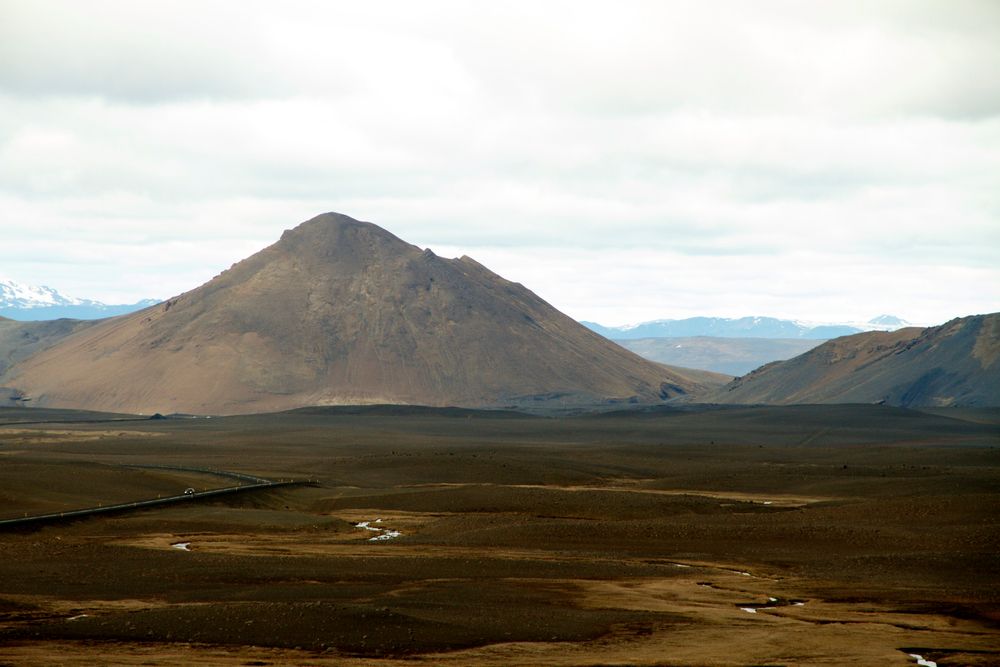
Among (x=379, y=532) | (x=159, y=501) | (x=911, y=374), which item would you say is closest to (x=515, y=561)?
(x=379, y=532)

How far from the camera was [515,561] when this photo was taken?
46.1 meters

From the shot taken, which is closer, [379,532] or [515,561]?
[515,561]

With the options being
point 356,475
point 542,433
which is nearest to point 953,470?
point 356,475

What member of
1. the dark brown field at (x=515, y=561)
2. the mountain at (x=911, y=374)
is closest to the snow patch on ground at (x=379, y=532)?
the dark brown field at (x=515, y=561)

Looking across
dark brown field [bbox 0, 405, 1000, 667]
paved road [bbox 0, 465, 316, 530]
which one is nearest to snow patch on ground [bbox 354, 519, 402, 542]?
dark brown field [bbox 0, 405, 1000, 667]

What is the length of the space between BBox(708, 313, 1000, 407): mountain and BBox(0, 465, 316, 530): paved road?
10823 cm

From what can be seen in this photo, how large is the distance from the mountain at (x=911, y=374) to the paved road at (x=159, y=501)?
108226 millimetres

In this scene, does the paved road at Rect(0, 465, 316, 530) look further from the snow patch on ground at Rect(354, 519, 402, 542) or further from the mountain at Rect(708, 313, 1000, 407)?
the mountain at Rect(708, 313, 1000, 407)

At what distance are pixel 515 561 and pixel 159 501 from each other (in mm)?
24264

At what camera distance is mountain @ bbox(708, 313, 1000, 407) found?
166000mm

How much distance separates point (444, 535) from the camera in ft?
182

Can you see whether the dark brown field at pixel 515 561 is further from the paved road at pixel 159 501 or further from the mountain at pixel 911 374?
the mountain at pixel 911 374

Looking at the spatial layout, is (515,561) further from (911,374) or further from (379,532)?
(911,374)

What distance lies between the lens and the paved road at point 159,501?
173 feet
